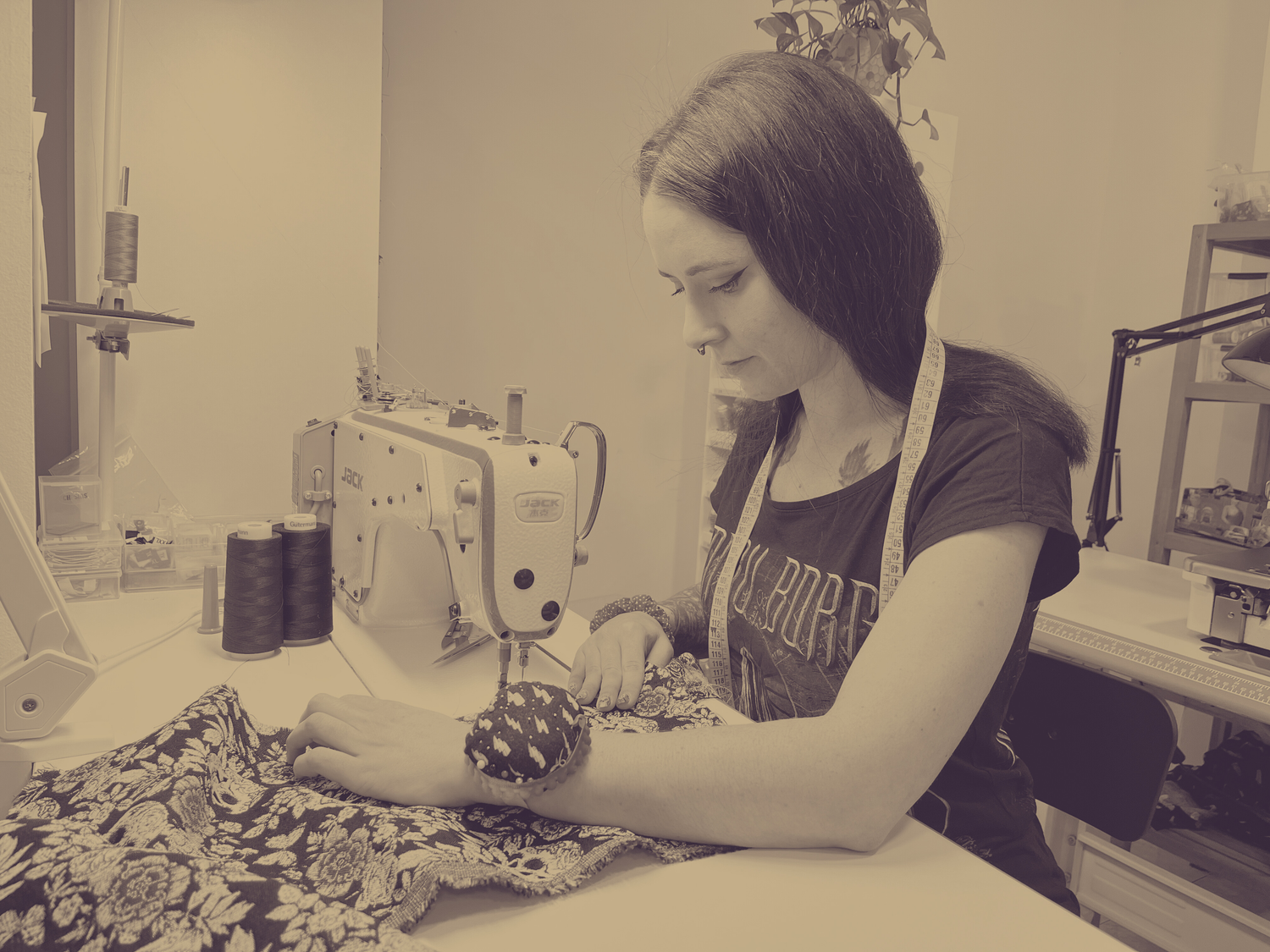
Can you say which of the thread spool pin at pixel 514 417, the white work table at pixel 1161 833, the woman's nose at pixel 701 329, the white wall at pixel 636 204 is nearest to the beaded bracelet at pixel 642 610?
the thread spool pin at pixel 514 417

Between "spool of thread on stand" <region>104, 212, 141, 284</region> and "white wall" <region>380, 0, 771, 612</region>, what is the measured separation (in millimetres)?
1054

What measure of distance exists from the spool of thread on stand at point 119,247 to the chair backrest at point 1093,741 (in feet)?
5.19

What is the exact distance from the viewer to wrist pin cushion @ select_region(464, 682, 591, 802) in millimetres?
701

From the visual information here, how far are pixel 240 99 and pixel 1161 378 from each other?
3.30 metres

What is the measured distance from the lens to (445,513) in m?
1.12

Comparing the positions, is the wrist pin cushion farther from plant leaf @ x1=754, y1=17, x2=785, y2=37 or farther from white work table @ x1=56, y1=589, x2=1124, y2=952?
plant leaf @ x1=754, y1=17, x2=785, y2=37

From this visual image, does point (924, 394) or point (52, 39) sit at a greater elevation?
point (52, 39)

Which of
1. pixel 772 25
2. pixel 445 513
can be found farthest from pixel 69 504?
A: pixel 772 25

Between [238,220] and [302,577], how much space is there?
0.95 meters

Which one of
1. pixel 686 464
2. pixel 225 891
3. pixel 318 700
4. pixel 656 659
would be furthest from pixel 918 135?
pixel 225 891

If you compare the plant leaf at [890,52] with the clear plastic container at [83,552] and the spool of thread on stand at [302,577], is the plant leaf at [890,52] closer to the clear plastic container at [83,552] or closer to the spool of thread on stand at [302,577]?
the spool of thread on stand at [302,577]

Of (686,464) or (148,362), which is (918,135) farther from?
(148,362)

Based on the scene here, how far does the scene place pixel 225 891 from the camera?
0.54 metres

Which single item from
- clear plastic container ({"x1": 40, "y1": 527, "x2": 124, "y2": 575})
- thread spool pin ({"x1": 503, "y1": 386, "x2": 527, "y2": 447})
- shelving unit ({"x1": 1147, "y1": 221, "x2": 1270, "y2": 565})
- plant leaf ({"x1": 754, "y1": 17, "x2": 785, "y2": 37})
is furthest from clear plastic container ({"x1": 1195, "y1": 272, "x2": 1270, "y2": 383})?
clear plastic container ({"x1": 40, "y1": 527, "x2": 124, "y2": 575})
